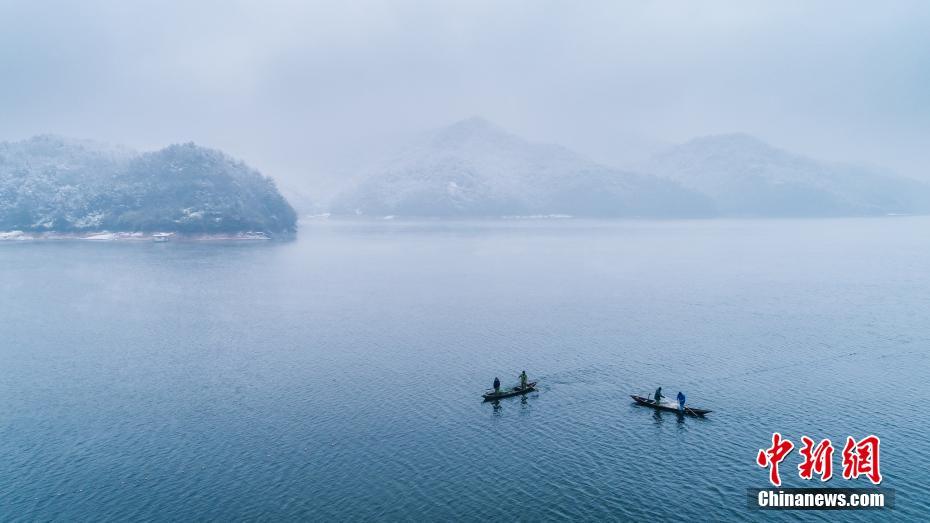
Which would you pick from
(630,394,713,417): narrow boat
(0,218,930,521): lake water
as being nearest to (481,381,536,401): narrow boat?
(0,218,930,521): lake water

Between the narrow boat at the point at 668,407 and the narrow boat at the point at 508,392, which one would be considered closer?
the narrow boat at the point at 668,407

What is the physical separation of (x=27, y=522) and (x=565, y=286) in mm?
154736

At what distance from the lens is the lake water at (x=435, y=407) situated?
58.9 metres

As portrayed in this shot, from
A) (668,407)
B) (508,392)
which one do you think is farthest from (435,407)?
(668,407)

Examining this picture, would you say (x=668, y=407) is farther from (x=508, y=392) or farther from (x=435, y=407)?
(x=435, y=407)

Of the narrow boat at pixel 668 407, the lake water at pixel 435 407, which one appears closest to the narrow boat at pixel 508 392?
the lake water at pixel 435 407

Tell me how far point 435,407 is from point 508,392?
1174cm

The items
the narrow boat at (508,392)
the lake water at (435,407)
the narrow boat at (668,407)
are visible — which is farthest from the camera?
the narrow boat at (508,392)

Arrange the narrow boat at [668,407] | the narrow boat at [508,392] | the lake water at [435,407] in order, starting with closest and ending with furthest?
1. the lake water at [435,407]
2. the narrow boat at [668,407]
3. the narrow boat at [508,392]

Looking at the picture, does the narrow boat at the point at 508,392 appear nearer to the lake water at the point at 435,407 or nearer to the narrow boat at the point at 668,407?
the lake water at the point at 435,407

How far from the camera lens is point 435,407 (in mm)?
82375

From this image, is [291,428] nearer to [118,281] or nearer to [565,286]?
[565,286]

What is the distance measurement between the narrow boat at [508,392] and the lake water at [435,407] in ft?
6.76

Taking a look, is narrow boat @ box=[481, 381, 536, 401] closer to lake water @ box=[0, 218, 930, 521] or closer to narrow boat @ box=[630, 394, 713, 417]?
lake water @ box=[0, 218, 930, 521]
